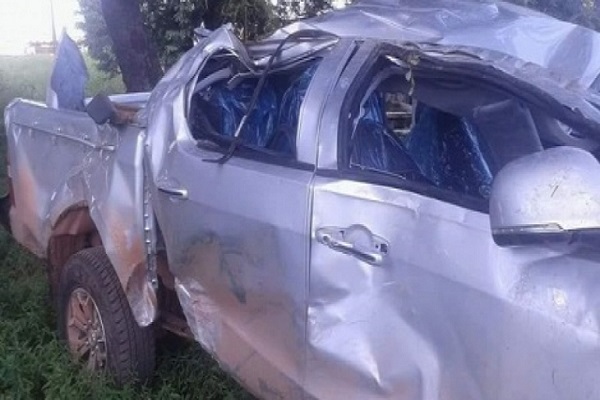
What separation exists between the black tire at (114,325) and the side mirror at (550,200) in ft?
6.98

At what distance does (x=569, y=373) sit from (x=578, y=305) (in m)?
0.16

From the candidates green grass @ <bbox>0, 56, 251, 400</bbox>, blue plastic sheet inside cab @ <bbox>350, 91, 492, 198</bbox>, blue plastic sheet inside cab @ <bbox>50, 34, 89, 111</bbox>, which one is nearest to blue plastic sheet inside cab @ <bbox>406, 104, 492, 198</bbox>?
blue plastic sheet inside cab @ <bbox>350, 91, 492, 198</bbox>

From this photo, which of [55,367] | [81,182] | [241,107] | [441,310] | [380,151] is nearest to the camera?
[441,310]

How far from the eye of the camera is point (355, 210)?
8.42 feet

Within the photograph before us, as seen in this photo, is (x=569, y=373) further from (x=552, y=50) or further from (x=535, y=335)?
(x=552, y=50)

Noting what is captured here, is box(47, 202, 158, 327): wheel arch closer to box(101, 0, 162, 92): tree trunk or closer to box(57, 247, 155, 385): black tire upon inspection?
box(57, 247, 155, 385): black tire

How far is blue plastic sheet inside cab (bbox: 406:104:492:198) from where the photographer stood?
355 cm

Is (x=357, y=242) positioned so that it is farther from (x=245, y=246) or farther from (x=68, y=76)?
(x=68, y=76)

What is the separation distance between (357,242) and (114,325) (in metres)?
1.66

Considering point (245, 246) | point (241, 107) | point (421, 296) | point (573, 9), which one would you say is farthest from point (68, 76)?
point (573, 9)

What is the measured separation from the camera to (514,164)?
7.01ft

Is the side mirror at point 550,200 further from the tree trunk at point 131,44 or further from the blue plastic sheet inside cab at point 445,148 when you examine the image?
the tree trunk at point 131,44

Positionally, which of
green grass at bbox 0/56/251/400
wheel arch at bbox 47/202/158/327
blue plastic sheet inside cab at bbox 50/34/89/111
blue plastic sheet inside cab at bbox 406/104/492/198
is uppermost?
blue plastic sheet inside cab at bbox 406/104/492/198

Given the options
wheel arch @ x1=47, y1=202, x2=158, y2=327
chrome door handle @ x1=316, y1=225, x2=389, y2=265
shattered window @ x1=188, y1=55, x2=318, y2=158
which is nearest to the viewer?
chrome door handle @ x1=316, y1=225, x2=389, y2=265
